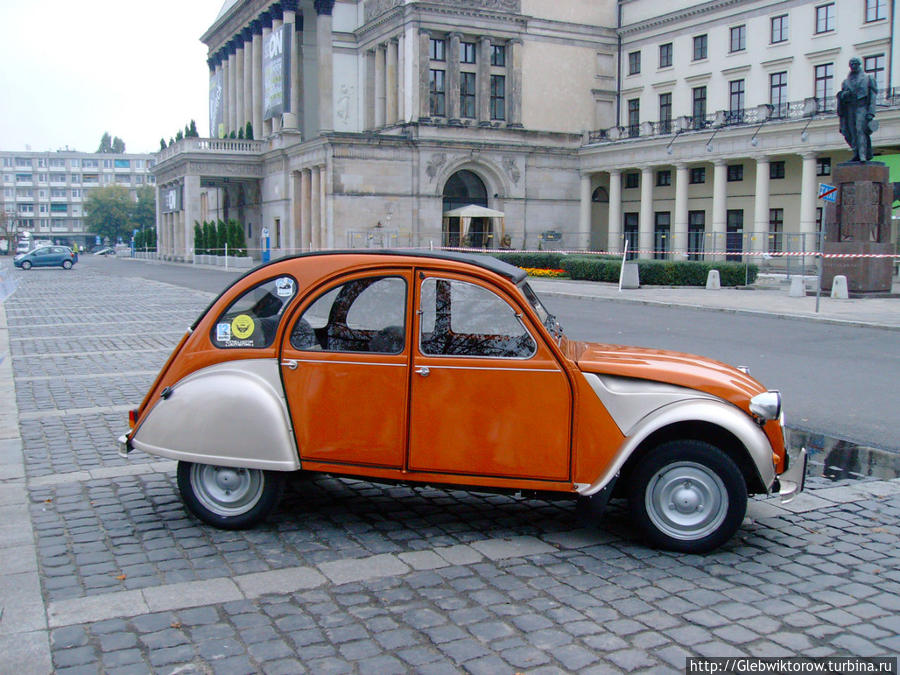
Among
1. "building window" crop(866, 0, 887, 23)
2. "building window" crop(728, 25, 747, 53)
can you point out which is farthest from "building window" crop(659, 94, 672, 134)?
"building window" crop(866, 0, 887, 23)

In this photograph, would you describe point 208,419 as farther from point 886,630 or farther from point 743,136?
point 743,136

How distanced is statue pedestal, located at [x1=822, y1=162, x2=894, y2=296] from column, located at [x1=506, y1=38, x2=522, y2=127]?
105ft

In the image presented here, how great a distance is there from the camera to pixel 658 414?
206 inches

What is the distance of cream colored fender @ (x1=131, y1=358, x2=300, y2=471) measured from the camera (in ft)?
18.1

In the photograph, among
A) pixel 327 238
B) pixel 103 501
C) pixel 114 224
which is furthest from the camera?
pixel 114 224

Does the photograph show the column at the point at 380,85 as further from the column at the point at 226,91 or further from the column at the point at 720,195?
the column at the point at 720,195

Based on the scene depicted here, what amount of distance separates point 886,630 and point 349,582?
270cm

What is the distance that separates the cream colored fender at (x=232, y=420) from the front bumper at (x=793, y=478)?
2.96 metres

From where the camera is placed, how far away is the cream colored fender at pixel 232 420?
5.52 meters

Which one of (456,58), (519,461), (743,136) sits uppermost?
(456,58)

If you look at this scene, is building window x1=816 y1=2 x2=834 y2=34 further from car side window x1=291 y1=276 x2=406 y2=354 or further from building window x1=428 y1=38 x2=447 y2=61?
car side window x1=291 y1=276 x2=406 y2=354

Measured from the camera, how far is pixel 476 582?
15.9 ft

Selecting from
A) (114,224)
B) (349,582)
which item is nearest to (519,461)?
(349,582)

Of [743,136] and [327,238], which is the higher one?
[743,136]
